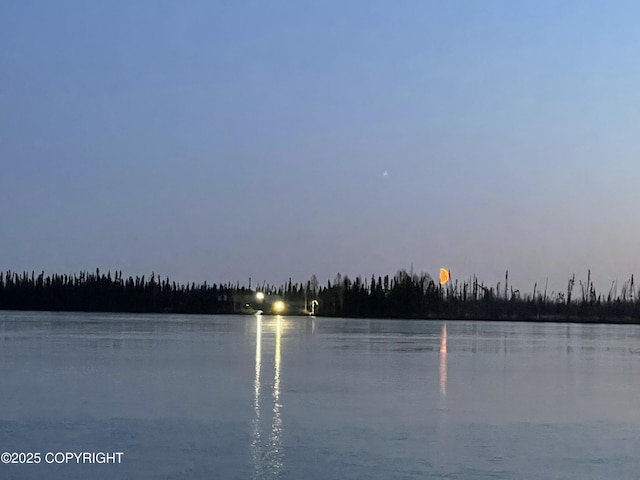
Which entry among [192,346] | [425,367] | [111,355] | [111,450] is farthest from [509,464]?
[192,346]

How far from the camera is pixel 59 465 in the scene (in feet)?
36.9

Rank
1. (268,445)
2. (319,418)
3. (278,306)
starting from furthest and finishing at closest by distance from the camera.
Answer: (278,306) < (319,418) < (268,445)

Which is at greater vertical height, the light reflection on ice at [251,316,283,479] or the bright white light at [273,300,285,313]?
the bright white light at [273,300,285,313]

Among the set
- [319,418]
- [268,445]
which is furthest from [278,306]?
[268,445]

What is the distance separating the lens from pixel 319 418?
15.3 m

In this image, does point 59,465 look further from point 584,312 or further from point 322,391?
Answer: point 584,312

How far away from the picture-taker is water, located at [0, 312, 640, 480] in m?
11.5

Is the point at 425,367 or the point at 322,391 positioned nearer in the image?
the point at 322,391

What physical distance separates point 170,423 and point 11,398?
4296mm

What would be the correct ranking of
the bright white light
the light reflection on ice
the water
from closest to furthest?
the light reflection on ice
the water
the bright white light

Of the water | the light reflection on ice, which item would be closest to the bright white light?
the water

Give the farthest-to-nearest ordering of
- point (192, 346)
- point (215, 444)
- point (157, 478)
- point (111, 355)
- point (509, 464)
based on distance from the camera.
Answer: point (192, 346) → point (111, 355) → point (215, 444) → point (509, 464) → point (157, 478)

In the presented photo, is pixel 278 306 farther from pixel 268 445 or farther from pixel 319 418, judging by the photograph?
pixel 268 445

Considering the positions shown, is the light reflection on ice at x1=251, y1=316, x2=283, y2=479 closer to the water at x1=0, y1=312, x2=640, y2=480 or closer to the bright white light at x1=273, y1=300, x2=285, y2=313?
the water at x1=0, y1=312, x2=640, y2=480
